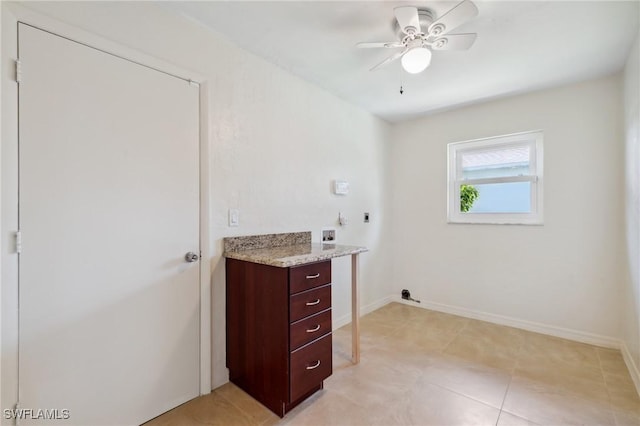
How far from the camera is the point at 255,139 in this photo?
2.15 meters

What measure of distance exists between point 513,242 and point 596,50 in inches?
67.9

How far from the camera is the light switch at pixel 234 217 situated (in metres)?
1.97

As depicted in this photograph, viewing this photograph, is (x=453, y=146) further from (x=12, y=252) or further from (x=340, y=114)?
(x=12, y=252)

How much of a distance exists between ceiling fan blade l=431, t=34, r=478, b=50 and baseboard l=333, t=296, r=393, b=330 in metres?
2.45

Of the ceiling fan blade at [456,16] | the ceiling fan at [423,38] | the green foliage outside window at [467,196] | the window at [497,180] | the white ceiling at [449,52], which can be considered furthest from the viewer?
the green foliage outside window at [467,196]

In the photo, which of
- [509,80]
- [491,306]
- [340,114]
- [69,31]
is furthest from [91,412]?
[509,80]

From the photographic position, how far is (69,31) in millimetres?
1341

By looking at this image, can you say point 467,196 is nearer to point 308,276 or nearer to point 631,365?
point 631,365

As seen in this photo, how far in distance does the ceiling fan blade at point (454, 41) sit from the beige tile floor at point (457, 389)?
7.13 ft

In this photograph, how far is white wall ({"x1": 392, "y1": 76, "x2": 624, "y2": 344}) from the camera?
2.47m

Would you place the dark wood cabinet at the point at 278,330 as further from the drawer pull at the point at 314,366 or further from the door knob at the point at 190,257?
the door knob at the point at 190,257

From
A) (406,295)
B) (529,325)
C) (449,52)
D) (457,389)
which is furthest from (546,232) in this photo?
(449,52)

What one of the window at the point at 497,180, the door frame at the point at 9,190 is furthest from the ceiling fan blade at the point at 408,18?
the window at the point at 497,180

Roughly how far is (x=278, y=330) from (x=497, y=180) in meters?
2.79
